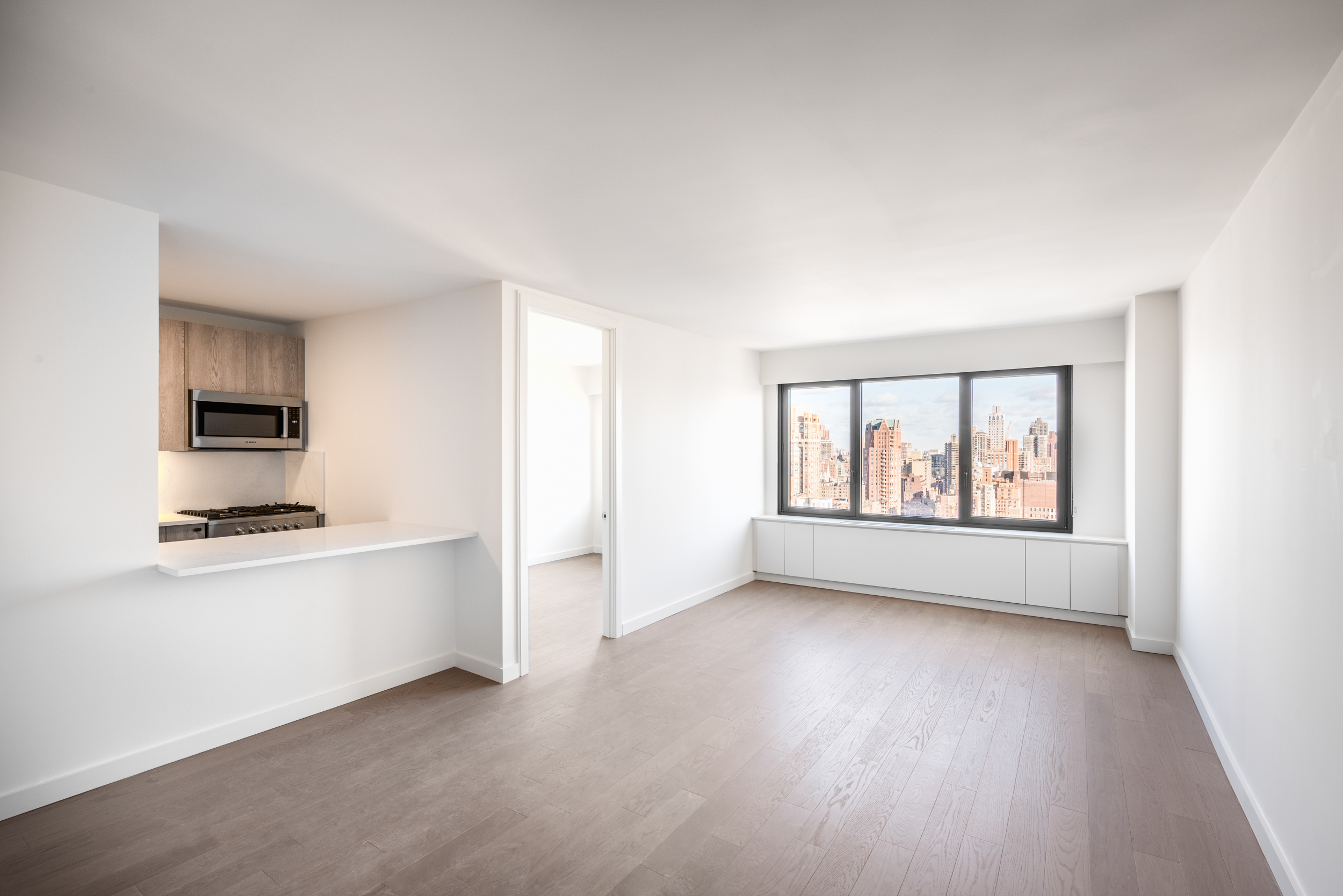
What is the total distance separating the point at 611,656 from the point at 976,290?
352 cm

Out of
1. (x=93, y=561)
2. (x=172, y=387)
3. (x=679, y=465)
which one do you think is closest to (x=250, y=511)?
(x=172, y=387)

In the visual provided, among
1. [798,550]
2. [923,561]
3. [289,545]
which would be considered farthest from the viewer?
[798,550]

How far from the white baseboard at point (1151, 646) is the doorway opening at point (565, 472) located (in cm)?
399

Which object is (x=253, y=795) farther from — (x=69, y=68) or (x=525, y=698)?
(x=69, y=68)

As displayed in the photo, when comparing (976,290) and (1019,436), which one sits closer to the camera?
(976,290)

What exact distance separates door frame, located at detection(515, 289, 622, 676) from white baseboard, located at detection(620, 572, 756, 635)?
0.59 feet

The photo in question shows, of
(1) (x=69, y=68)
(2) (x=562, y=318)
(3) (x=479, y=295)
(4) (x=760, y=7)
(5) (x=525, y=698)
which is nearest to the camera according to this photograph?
(4) (x=760, y=7)

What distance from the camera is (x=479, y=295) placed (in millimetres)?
3969

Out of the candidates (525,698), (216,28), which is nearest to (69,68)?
(216,28)

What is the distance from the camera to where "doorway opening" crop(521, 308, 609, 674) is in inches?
231

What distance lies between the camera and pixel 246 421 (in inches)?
186

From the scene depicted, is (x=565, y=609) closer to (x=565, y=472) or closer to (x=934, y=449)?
(x=565, y=472)

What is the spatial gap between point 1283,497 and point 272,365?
19.8 feet

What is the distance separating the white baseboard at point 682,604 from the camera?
4.91 metres
